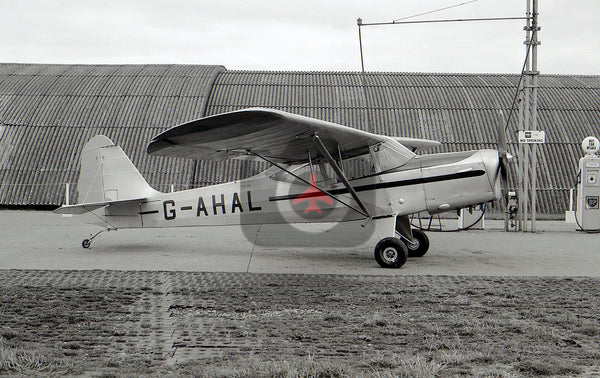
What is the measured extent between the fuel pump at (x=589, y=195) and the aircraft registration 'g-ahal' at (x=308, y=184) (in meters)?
8.28

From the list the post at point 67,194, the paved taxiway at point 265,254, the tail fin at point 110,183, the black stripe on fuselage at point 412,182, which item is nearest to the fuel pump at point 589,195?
the paved taxiway at point 265,254

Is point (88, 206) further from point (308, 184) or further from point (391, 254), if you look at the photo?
point (391, 254)

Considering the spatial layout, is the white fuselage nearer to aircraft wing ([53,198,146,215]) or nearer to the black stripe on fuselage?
the black stripe on fuselage

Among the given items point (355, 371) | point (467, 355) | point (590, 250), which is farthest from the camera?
point (590, 250)

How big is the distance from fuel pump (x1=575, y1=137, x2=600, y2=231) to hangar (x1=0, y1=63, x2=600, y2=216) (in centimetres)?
460

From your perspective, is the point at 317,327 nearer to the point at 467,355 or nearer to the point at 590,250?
the point at 467,355

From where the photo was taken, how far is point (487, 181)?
11008 mm

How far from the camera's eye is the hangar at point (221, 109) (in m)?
24.1

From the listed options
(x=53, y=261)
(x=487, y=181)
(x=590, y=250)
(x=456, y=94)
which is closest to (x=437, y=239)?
(x=590, y=250)

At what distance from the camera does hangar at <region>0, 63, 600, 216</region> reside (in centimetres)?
2408

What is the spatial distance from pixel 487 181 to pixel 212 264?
484 centimetres

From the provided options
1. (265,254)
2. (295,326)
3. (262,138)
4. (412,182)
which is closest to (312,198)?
(265,254)

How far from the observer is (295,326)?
20.4 feet

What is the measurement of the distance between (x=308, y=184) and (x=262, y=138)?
1814 millimetres
